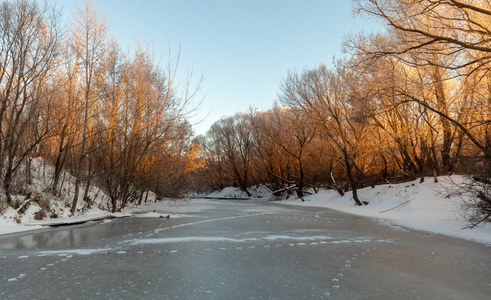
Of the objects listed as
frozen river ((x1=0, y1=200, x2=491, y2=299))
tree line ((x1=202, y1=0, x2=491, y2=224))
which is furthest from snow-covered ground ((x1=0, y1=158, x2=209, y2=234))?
tree line ((x1=202, y1=0, x2=491, y2=224))

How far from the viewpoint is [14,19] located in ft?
33.6

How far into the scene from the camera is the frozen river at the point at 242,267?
3643 millimetres

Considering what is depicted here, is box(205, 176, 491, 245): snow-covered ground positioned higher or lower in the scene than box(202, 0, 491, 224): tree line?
lower

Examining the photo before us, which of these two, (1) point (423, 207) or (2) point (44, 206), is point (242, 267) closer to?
(2) point (44, 206)

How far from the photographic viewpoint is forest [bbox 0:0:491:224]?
8562 mm

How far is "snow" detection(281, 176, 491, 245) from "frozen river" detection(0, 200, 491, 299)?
5.19 ft

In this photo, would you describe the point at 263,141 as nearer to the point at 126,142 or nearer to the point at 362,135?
the point at 362,135

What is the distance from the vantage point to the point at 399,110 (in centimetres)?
1847

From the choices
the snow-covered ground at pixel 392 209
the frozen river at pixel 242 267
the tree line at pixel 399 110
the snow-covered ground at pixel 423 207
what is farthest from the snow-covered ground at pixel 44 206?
the snow-covered ground at pixel 423 207

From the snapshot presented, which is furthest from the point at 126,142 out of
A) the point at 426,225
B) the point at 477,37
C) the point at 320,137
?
the point at 320,137

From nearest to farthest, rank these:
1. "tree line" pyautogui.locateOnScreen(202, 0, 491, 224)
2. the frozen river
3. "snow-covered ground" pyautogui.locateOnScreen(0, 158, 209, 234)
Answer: the frozen river → "tree line" pyautogui.locateOnScreen(202, 0, 491, 224) → "snow-covered ground" pyautogui.locateOnScreen(0, 158, 209, 234)

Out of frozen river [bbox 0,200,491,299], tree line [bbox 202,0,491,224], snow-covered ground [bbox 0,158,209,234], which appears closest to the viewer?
frozen river [bbox 0,200,491,299]

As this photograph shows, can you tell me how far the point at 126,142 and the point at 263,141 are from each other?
20.4 meters

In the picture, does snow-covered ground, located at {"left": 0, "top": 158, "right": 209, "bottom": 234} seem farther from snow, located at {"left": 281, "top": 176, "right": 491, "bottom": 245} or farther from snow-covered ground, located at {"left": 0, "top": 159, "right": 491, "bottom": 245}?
snow, located at {"left": 281, "top": 176, "right": 491, "bottom": 245}
